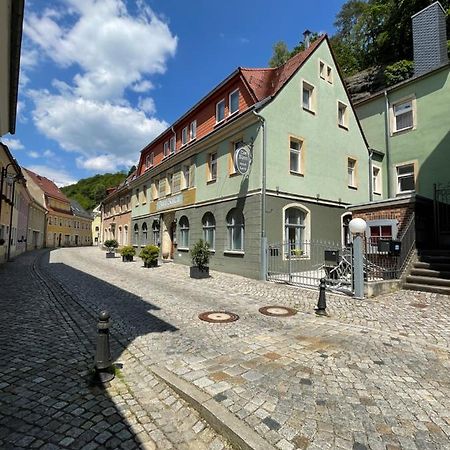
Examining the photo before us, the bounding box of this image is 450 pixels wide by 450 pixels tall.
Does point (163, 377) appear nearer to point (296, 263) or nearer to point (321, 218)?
point (296, 263)

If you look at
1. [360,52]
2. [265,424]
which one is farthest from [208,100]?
[360,52]

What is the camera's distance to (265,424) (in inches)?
118

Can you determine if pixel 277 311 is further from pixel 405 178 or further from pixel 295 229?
pixel 405 178

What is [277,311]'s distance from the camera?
304 inches

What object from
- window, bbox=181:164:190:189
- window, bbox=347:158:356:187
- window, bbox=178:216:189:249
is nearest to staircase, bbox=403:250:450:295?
window, bbox=347:158:356:187

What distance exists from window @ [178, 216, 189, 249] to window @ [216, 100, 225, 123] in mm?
6543

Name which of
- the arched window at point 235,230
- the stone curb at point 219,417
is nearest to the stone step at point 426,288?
the arched window at point 235,230

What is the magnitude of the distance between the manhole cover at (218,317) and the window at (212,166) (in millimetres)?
10980

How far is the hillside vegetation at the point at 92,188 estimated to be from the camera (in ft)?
273

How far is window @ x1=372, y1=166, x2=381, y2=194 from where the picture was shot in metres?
20.2

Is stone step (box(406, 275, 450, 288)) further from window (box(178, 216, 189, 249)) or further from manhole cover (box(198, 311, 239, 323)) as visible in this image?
window (box(178, 216, 189, 249))

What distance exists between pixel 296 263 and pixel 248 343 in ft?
30.9

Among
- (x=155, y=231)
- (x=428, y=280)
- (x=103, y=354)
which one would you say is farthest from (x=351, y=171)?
(x=103, y=354)

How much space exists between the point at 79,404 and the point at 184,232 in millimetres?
16900
